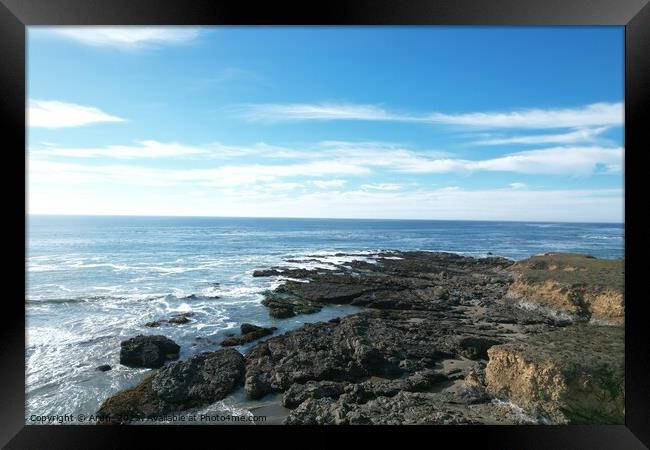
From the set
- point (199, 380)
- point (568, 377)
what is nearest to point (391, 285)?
point (568, 377)

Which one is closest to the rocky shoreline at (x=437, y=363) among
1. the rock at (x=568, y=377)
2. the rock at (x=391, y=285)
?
the rock at (x=568, y=377)

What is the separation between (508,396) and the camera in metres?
4.85

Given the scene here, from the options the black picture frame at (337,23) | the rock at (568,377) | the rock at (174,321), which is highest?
the black picture frame at (337,23)

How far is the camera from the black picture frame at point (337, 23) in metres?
2.41

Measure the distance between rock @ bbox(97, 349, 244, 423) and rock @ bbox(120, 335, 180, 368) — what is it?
0.74 m

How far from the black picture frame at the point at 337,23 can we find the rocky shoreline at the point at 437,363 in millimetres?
1484

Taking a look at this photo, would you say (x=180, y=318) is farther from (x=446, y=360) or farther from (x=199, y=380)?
(x=446, y=360)

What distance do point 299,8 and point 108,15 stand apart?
5.31 feet

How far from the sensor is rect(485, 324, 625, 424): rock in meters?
4.09

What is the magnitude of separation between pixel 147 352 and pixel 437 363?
6.70 metres

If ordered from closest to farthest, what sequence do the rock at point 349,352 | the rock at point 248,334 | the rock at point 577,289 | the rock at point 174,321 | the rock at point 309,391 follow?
1. the rock at point 309,391
2. the rock at point 349,352
3. the rock at point 577,289
4. the rock at point 248,334
5. the rock at point 174,321

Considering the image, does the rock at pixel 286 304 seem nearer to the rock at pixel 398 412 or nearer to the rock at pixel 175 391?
the rock at pixel 175 391

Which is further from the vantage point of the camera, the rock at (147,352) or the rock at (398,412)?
the rock at (147,352)

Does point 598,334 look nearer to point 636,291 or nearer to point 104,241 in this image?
point 636,291
